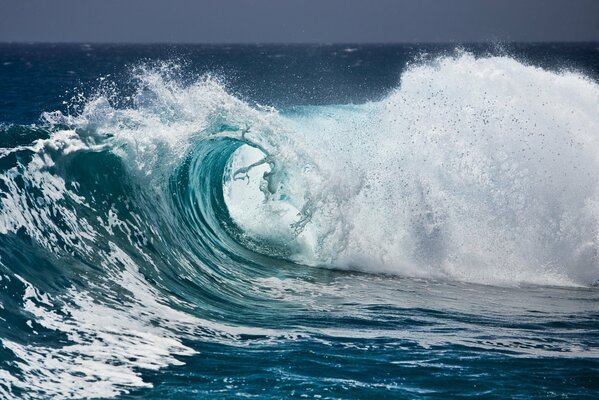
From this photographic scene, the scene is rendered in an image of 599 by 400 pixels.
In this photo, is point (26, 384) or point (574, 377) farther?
point (574, 377)

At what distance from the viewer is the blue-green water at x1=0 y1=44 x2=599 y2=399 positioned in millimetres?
7016

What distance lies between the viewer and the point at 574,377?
7008mm

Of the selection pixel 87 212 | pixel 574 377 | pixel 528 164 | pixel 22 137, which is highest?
pixel 528 164

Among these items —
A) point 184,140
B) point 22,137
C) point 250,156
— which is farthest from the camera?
point 250,156

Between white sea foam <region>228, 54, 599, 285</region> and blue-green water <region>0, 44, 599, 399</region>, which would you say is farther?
white sea foam <region>228, 54, 599, 285</region>

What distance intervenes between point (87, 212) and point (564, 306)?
21.1 ft

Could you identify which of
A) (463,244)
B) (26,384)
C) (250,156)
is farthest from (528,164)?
(26,384)

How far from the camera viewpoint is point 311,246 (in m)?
13.1

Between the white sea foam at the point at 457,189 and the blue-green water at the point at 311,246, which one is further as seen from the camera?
the white sea foam at the point at 457,189

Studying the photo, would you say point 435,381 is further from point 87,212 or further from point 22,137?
point 22,137

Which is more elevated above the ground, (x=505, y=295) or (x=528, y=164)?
(x=528, y=164)

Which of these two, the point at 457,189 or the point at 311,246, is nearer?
the point at 311,246

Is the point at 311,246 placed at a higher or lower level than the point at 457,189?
lower

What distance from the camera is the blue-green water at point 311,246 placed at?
23.0 feet
